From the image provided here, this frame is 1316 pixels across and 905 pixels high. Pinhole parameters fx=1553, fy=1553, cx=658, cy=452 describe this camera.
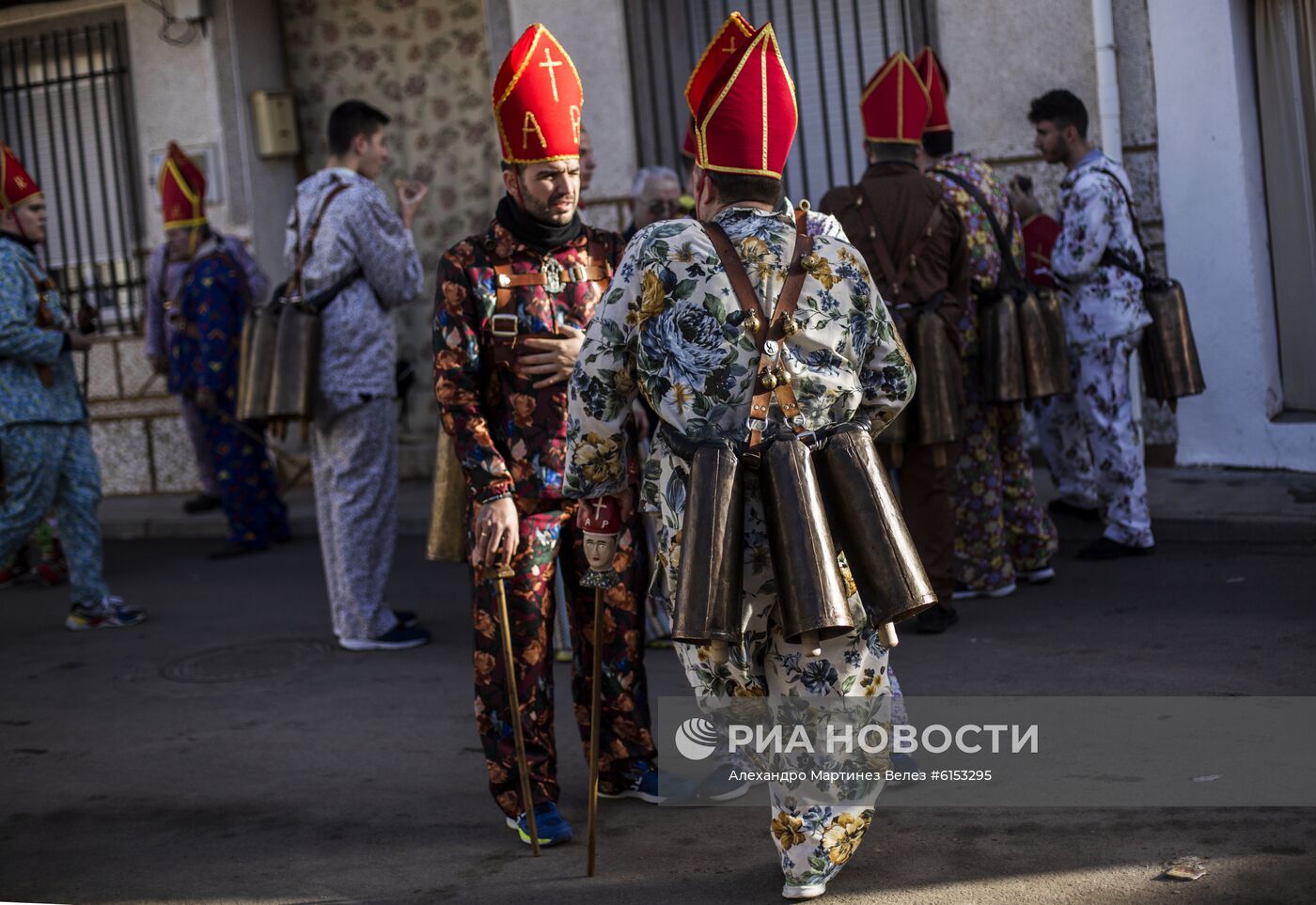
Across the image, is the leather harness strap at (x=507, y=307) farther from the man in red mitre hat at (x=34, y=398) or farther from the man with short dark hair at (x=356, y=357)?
the man in red mitre hat at (x=34, y=398)

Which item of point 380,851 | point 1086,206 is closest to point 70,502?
point 380,851

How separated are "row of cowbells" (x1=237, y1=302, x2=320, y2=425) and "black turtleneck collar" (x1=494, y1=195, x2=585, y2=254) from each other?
Result: 226cm

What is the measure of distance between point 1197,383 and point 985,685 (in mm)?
2435

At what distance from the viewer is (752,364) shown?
341cm

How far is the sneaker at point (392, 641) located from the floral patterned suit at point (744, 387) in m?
3.15

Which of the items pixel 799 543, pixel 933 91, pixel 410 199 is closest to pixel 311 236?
pixel 410 199

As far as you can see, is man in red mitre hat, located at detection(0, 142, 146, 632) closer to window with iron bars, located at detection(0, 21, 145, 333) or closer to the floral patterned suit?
the floral patterned suit

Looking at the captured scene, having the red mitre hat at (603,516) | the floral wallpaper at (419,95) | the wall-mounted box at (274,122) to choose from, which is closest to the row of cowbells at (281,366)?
the red mitre hat at (603,516)

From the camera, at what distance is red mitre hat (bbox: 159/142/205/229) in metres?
9.22

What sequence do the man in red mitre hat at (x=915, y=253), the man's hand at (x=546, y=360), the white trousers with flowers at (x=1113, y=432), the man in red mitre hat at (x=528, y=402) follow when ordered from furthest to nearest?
the white trousers with flowers at (x=1113, y=432) → the man in red mitre hat at (x=915, y=253) → the man's hand at (x=546, y=360) → the man in red mitre hat at (x=528, y=402)

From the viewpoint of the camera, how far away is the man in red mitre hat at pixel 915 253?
5.99m

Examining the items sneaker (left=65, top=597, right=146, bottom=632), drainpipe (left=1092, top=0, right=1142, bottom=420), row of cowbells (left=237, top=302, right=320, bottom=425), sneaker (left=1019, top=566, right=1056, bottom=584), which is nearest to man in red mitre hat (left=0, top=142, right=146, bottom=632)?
sneaker (left=65, top=597, right=146, bottom=632)

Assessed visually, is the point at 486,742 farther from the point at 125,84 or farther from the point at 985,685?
the point at 125,84

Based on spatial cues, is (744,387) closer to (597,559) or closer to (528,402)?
(597,559)
